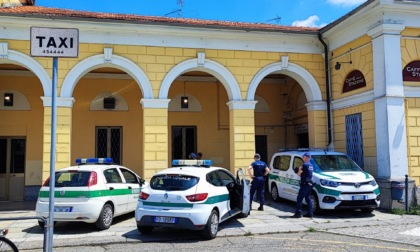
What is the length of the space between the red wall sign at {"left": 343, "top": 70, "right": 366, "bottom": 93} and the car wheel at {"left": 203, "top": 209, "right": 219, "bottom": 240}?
24.3ft

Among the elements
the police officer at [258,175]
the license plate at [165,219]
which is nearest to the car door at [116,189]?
the license plate at [165,219]

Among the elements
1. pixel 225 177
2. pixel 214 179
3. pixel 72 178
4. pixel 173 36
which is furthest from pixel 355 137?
pixel 72 178

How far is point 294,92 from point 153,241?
37.2ft

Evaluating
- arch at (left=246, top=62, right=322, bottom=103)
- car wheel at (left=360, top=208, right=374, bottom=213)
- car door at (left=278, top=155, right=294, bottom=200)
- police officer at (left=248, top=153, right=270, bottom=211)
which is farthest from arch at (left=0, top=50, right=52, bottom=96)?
car wheel at (left=360, top=208, right=374, bottom=213)

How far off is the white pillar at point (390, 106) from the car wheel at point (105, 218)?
789 cm

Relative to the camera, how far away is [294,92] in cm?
1734

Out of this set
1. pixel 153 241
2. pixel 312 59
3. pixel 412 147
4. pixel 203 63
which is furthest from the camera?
pixel 312 59

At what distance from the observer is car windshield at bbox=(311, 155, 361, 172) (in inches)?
438

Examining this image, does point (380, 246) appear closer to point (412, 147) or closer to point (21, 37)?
point (412, 147)

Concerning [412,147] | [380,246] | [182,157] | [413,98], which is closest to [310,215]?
[380,246]

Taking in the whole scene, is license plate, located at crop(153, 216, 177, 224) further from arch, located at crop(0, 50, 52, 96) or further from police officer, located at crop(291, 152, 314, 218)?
arch, located at crop(0, 50, 52, 96)

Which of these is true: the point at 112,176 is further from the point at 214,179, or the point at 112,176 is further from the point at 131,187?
the point at 214,179

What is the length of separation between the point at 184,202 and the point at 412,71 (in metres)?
8.62

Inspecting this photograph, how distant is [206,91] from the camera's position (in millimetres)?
17156
